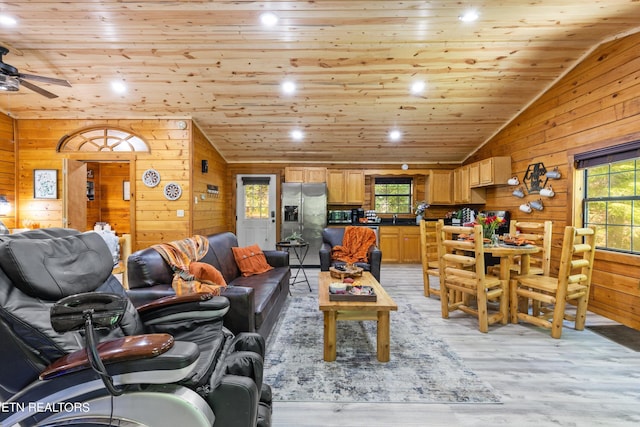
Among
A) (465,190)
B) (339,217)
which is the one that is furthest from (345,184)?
(465,190)

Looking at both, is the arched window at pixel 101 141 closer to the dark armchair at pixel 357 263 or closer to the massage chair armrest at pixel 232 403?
the dark armchair at pixel 357 263

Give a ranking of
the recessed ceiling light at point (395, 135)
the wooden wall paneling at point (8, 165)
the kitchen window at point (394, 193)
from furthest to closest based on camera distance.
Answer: the kitchen window at point (394, 193), the recessed ceiling light at point (395, 135), the wooden wall paneling at point (8, 165)

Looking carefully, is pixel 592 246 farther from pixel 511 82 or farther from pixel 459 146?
pixel 459 146

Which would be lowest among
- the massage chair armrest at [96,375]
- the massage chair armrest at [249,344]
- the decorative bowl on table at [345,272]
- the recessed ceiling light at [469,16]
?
the massage chair armrest at [249,344]

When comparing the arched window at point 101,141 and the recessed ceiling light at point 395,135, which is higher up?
the recessed ceiling light at point 395,135

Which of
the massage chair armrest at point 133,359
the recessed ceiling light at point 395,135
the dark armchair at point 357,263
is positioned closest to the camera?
the massage chair armrest at point 133,359

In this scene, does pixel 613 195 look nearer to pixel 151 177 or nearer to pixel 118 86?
pixel 151 177

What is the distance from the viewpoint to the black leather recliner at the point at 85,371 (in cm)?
97

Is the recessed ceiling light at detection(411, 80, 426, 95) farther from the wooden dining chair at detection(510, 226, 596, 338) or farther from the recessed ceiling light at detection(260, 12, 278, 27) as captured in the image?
the wooden dining chair at detection(510, 226, 596, 338)

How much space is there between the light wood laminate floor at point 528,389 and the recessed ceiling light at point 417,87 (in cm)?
316

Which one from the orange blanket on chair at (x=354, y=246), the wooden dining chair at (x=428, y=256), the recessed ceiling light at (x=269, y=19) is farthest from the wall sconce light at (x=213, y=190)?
the wooden dining chair at (x=428, y=256)

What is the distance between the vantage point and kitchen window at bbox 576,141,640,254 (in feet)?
10.1

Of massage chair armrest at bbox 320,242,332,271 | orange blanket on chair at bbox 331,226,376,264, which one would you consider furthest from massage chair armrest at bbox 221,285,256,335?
orange blanket on chair at bbox 331,226,376,264

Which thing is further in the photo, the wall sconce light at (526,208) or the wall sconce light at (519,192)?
the wall sconce light at (519,192)
